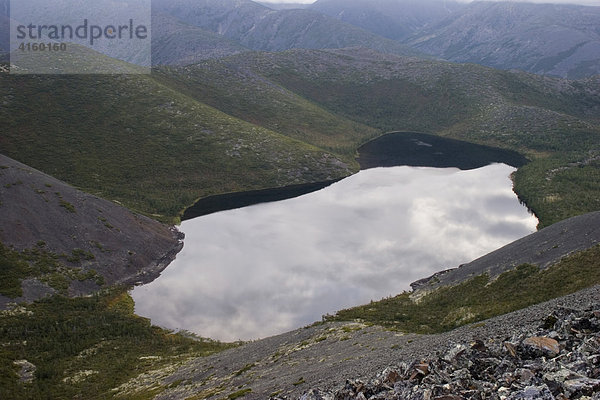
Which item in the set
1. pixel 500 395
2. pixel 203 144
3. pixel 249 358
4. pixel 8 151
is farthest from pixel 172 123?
pixel 500 395

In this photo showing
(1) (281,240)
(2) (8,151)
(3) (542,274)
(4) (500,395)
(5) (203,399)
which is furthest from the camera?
(2) (8,151)

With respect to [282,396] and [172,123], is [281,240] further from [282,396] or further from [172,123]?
[172,123]

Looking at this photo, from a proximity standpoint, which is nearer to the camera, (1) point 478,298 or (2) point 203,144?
(1) point 478,298

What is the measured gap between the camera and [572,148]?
164 metres

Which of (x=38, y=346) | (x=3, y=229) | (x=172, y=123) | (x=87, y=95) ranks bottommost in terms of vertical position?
(x=38, y=346)

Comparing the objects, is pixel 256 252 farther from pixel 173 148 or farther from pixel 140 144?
pixel 140 144

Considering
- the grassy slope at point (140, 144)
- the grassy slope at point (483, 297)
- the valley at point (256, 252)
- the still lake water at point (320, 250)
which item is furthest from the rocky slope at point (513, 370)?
the grassy slope at point (140, 144)

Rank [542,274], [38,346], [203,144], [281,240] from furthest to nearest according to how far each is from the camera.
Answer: [203,144] < [281,240] < [38,346] < [542,274]

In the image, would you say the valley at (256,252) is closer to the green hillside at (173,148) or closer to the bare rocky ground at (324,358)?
the bare rocky ground at (324,358)

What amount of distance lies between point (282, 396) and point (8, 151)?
4864 inches

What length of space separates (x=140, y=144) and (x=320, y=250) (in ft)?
267

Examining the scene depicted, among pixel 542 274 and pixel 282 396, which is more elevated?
pixel 542 274

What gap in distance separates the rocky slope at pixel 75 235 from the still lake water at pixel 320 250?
492 centimetres

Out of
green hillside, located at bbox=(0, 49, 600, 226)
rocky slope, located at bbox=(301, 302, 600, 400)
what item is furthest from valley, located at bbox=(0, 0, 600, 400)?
green hillside, located at bbox=(0, 49, 600, 226)
